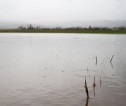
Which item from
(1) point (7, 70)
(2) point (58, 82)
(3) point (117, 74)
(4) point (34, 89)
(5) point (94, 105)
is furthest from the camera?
(1) point (7, 70)

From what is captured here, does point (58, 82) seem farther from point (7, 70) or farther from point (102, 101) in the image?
point (7, 70)

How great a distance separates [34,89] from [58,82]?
76.6 inches

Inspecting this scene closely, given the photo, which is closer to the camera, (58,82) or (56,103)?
(56,103)

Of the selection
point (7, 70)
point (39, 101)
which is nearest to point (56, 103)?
point (39, 101)

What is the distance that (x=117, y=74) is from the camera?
16.4 meters

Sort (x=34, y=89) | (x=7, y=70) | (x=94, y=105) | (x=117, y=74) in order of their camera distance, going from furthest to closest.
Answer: (x=7, y=70), (x=117, y=74), (x=34, y=89), (x=94, y=105)

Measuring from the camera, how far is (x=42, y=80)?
47.6ft

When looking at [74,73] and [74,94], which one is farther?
[74,73]

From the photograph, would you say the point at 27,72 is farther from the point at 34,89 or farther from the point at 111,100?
the point at 111,100

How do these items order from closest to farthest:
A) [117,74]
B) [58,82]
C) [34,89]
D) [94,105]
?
1. [94,105]
2. [34,89]
3. [58,82]
4. [117,74]

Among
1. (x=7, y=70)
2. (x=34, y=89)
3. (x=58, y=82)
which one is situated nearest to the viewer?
(x=34, y=89)

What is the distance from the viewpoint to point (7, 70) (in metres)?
18.2

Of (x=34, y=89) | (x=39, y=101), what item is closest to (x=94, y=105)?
(x=39, y=101)

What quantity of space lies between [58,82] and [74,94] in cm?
260
